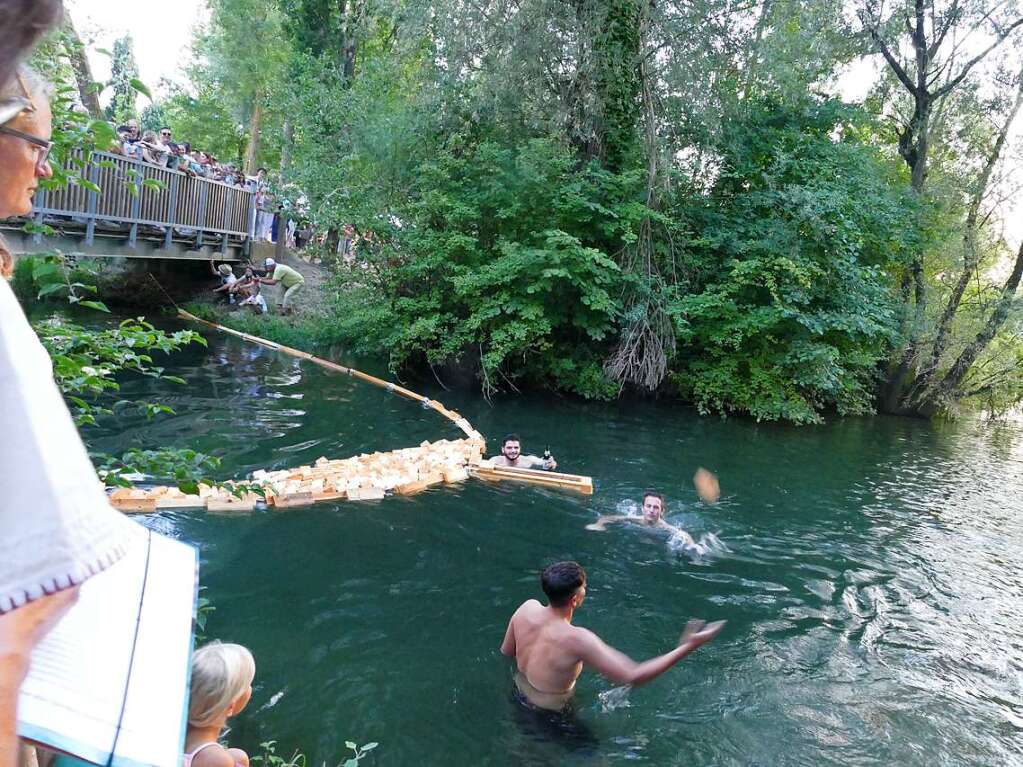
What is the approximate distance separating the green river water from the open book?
13.0 ft

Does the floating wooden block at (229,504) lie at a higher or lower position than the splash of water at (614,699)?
lower

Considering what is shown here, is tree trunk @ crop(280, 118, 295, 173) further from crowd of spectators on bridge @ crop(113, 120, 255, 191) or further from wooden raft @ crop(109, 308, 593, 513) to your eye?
wooden raft @ crop(109, 308, 593, 513)

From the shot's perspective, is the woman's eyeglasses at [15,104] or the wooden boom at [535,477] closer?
the woman's eyeglasses at [15,104]

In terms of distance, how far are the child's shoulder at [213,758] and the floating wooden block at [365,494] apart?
254 inches

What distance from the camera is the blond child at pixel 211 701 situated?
2.98 metres

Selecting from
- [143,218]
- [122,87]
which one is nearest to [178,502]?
[122,87]

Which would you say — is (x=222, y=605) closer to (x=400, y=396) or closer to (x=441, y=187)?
(x=400, y=396)

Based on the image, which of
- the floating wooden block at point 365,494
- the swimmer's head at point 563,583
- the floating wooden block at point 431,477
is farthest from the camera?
the floating wooden block at point 431,477

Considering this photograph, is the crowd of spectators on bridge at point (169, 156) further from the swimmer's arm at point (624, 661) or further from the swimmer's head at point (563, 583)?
the swimmer's arm at point (624, 661)

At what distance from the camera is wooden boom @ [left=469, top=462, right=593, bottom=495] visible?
10633 mm

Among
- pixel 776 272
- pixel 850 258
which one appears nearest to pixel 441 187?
pixel 776 272

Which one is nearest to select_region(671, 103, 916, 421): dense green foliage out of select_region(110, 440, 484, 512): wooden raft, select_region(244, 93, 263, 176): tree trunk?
select_region(110, 440, 484, 512): wooden raft

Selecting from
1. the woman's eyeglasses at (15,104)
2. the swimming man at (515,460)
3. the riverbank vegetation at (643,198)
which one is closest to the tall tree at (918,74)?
the riverbank vegetation at (643,198)

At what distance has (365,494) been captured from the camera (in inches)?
375
